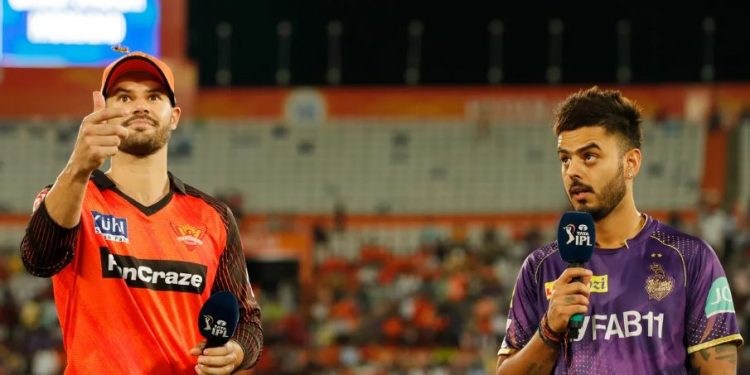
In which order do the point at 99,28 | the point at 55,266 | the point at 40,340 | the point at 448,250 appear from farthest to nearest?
the point at 99,28 < the point at 448,250 < the point at 40,340 < the point at 55,266

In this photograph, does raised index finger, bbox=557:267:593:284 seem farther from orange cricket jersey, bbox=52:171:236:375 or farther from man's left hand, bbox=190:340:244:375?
orange cricket jersey, bbox=52:171:236:375

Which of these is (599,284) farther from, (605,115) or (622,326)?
Result: (605,115)

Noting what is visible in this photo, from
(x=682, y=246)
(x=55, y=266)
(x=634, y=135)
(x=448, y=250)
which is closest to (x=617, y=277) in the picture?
(x=682, y=246)

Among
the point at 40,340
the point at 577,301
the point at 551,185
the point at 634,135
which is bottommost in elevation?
the point at 40,340

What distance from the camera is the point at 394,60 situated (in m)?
26.5

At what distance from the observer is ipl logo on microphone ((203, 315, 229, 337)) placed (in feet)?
12.3

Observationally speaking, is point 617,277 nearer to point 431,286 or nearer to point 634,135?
point 634,135

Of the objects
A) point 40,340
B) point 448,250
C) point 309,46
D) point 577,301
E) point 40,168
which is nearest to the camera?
point 577,301

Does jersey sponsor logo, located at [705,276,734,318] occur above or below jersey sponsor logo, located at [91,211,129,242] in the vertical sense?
below

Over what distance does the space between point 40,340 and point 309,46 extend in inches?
481

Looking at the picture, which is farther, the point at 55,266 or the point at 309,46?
the point at 309,46

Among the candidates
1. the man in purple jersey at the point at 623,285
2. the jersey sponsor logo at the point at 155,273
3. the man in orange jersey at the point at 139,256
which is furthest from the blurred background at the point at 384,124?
the man in purple jersey at the point at 623,285

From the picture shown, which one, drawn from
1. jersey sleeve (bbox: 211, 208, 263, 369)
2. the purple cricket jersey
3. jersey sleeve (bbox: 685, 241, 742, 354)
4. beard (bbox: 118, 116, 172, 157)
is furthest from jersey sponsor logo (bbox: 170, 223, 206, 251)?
jersey sleeve (bbox: 685, 241, 742, 354)

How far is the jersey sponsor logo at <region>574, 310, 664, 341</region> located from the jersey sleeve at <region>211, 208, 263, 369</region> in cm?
117
